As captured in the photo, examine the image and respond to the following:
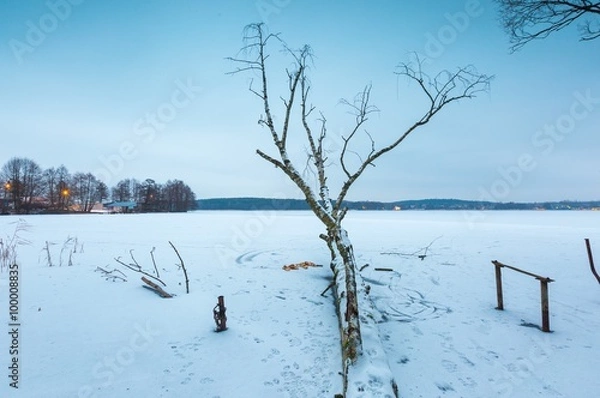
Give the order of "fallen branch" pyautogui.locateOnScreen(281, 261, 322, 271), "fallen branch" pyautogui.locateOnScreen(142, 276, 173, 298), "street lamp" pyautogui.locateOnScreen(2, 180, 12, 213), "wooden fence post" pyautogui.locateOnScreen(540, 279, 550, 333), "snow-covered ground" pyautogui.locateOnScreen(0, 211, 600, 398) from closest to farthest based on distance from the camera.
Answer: "snow-covered ground" pyautogui.locateOnScreen(0, 211, 600, 398), "wooden fence post" pyautogui.locateOnScreen(540, 279, 550, 333), "fallen branch" pyautogui.locateOnScreen(142, 276, 173, 298), "fallen branch" pyautogui.locateOnScreen(281, 261, 322, 271), "street lamp" pyautogui.locateOnScreen(2, 180, 12, 213)

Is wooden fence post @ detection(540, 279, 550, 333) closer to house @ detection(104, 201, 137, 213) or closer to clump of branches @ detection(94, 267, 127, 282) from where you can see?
clump of branches @ detection(94, 267, 127, 282)

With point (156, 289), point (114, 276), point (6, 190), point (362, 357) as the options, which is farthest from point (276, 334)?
point (6, 190)

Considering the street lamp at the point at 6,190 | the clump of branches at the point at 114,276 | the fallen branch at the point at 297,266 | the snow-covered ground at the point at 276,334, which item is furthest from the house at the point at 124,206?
the fallen branch at the point at 297,266

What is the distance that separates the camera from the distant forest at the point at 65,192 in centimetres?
5703

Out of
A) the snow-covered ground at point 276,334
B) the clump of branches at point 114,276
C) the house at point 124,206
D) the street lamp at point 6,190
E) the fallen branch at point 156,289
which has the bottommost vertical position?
the snow-covered ground at point 276,334

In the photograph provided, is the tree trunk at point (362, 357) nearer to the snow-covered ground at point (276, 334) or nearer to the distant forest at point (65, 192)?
the snow-covered ground at point (276, 334)

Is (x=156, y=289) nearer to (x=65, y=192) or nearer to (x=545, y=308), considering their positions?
(x=545, y=308)

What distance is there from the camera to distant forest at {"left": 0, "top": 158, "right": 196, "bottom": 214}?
187ft

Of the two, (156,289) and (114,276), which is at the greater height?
(114,276)

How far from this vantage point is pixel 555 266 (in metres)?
10.6

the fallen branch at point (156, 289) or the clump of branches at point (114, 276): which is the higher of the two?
the clump of branches at point (114, 276)

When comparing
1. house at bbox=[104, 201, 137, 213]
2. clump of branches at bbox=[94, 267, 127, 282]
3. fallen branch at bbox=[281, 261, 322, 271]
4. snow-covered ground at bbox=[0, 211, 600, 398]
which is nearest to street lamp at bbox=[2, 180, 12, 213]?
house at bbox=[104, 201, 137, 213]

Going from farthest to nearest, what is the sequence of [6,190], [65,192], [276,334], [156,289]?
[65,192] < [6,190] < [156,289] < [276,334]

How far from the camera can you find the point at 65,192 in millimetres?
64000
